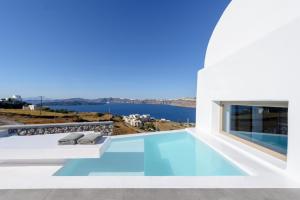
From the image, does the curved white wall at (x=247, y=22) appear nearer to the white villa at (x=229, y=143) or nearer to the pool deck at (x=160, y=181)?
the white villa at (x=229, y=143)

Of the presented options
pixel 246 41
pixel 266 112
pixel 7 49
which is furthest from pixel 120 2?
pixel 266 112

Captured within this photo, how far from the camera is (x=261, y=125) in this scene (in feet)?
22.1

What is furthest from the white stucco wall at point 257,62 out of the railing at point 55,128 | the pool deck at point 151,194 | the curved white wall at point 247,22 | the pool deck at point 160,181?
the railing at point 55,128

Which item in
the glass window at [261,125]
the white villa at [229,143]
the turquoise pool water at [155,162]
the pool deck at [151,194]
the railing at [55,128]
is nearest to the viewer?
the pool deck at [151,194]

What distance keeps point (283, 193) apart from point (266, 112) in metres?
3.41

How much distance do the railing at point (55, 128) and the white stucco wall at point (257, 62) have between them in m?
5.05

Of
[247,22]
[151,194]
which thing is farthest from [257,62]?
[151,194]

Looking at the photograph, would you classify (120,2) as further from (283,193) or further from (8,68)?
(283,193)

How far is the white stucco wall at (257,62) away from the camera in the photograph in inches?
170

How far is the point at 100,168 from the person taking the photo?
5.74 meters

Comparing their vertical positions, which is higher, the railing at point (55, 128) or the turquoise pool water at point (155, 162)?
the railing at point (55, 128)

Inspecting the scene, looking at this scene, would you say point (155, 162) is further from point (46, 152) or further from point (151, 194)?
point (151, 194)

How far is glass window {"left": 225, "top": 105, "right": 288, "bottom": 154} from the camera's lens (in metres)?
5.48

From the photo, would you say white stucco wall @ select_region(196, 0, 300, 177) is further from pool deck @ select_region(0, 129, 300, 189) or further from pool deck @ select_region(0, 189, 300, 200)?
pool deck @ select_region(0, 189, 300, 200)
